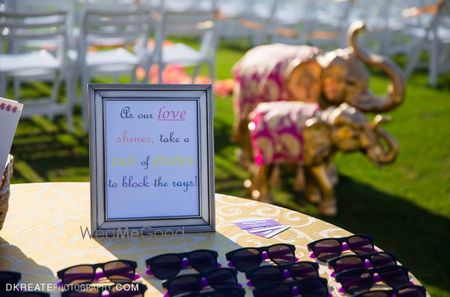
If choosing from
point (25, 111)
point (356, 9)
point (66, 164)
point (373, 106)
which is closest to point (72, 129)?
point (25, 111)

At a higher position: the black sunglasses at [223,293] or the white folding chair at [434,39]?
the black sunglasses at [223,293]

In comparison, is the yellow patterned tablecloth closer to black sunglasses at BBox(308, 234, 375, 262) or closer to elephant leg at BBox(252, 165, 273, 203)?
black sunglasses at BBox(308, 234, 375, 262)

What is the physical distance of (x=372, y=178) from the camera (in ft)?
16.4

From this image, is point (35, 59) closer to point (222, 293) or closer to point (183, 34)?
point (183, 34)

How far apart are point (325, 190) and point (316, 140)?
0.39 meters

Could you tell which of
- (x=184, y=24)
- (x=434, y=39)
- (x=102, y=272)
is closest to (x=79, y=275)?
(x=102, y=272)

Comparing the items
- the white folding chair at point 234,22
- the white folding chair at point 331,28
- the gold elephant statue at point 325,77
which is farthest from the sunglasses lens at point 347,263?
the white folding chair at point 234,22

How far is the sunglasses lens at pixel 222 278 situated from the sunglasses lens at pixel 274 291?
6 centimetres

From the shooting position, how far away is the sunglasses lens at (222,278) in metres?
1.45

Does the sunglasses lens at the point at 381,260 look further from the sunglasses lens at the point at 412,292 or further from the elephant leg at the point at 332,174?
the elephant leg at the point at 332,174

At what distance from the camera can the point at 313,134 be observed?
12.9 ft

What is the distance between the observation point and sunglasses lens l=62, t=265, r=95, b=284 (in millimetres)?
1463

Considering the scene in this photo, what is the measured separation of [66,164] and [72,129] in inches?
32.0

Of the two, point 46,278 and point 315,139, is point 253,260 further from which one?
point 315,139
